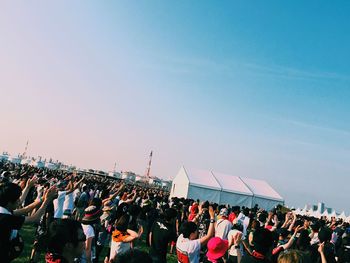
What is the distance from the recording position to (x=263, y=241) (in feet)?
14.8

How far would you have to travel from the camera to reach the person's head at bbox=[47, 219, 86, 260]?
304cm

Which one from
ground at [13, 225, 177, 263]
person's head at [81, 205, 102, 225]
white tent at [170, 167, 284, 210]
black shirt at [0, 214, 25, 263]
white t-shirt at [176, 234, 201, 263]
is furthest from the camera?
white tent at [170, 167, 284, 210]

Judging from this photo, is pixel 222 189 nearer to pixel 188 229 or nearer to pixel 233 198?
pixel 233 198

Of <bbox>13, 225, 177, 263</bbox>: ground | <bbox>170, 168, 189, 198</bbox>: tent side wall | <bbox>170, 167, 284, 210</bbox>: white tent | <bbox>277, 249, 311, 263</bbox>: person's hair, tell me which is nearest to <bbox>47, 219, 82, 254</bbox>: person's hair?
<bbox>277, 249, 311, 263</bbox>: person's hair

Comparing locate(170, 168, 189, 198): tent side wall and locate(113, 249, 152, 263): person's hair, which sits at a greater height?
locate(170, 168, 189, 198): tent side wall

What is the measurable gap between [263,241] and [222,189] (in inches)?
1062

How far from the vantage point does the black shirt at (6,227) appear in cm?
416

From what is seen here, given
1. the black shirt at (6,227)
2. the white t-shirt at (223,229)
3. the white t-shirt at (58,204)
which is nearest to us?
the black shirt at (6,227)

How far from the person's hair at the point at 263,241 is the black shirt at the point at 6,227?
3.27 meters

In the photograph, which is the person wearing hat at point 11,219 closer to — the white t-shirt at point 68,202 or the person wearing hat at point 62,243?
the person wearing hat at point 62,243

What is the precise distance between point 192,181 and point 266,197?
829 cm

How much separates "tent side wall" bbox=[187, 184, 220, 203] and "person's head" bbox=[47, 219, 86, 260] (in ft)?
90.6

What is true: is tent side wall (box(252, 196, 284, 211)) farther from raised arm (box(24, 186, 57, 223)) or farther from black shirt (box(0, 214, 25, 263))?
black shirt (box(0, 214, 25, 263))

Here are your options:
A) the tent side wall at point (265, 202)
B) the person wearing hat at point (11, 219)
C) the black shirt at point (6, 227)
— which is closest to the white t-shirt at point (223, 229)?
the person wearing hat at point (11, 219)
